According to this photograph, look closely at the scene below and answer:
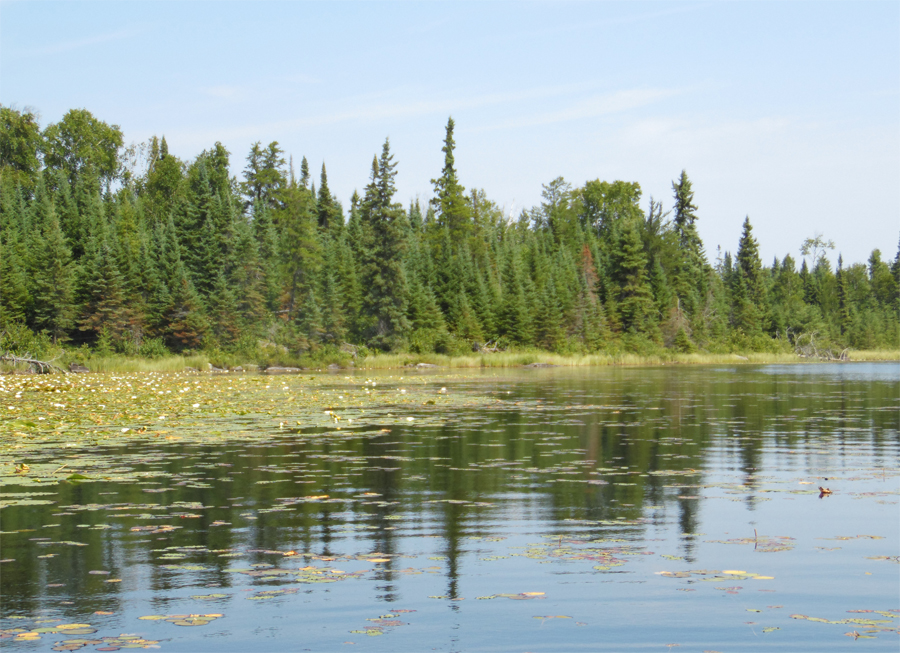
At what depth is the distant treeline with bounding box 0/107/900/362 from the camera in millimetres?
71562

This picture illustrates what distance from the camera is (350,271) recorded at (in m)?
90.5

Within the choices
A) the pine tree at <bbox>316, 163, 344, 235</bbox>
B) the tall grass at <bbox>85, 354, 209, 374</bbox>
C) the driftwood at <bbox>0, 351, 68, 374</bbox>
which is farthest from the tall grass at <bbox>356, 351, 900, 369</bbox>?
the pine tree at <bbox>316, 163, 344, 235</bbox>

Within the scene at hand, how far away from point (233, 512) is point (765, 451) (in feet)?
35.0

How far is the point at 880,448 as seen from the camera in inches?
634

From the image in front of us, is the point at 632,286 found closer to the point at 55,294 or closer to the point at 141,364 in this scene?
the point at 141,364

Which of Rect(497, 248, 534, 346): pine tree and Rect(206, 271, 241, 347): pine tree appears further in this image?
Rect(497, 248, 534, 346): pine tree

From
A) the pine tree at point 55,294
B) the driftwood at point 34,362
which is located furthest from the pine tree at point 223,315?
the driftwood at point 34,362

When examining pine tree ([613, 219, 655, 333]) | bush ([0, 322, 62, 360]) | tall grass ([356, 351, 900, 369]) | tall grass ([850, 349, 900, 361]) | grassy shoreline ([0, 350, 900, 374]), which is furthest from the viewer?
tall grass ([850, 349, 900, 361])

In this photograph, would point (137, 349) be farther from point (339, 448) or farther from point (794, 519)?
point (794, 519)

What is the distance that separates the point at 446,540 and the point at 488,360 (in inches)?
2662

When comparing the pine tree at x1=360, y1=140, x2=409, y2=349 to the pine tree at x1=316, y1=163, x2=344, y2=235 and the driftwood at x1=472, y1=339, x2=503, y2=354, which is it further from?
the pine tree at x1=316, y1=163, x2=344, y2=235

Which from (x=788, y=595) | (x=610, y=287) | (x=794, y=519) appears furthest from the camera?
(x=610, y=287)

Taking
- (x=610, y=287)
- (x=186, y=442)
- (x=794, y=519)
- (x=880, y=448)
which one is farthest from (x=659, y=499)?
(x=610, y=287)

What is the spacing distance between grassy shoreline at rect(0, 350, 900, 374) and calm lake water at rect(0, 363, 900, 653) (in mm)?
34691
